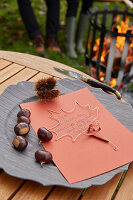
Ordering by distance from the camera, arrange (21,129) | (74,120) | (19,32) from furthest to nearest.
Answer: (19,32) < (74,120) < (21,129)

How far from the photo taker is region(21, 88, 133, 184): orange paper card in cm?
74

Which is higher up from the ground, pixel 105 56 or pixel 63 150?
pixel 63 150

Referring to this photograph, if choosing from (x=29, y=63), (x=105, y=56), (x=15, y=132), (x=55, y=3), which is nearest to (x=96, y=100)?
(x=15, y=132)

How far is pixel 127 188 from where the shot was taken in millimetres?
753

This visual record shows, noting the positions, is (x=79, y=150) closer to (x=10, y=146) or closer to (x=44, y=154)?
(x=44, y=154)

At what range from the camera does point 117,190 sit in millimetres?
746

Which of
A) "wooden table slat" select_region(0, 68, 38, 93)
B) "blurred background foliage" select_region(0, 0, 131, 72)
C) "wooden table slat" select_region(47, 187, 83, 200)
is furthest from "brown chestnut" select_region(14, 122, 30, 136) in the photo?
"blurred background foliage" select_region(0, 0, 131, 72)

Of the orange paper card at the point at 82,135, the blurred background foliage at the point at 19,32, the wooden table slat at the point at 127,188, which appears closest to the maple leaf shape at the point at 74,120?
the orange paper card at the point at 82,135

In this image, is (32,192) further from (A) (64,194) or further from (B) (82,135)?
(B) (82,135)

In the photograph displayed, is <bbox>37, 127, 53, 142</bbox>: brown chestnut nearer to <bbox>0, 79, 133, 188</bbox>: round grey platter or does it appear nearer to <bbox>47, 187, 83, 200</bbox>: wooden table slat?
<bbox>0, 79, 133, 188</bbox>: round grey platter

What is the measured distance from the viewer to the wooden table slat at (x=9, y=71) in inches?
46.4

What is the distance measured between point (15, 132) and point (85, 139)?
0.83 feet

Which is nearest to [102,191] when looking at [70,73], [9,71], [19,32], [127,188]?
[127,188]

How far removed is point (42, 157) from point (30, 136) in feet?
0.43
